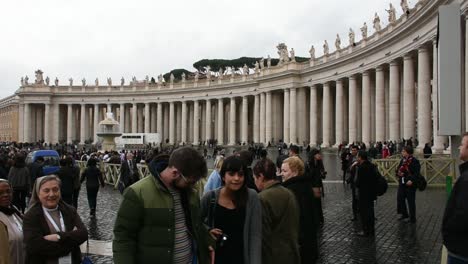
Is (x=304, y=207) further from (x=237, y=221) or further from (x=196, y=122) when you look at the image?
(x=196, y=122)

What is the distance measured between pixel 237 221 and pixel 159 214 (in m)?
0.95

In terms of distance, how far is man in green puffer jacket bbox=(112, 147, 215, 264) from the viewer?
4.14m

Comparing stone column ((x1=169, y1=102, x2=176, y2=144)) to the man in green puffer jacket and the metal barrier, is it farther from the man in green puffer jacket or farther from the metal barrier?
the man in green puffer jacket

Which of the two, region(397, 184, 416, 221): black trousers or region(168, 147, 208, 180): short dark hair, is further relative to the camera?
region(397, 184, 416, 221): black trousers

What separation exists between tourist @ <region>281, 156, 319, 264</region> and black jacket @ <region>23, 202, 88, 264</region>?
Answer: 2866mm

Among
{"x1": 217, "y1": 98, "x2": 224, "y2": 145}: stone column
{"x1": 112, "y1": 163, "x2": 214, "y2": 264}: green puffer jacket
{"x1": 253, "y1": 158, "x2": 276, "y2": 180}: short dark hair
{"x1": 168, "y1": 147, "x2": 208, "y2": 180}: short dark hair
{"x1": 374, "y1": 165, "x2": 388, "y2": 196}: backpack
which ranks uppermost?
{"x1": 217, "y1": 98, "x2": 224, "y2": 145}: stone column

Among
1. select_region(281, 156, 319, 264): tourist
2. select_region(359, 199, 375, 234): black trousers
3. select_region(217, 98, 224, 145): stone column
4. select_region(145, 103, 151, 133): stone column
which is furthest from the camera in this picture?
select_region(145, 103, 151, 133): stone column

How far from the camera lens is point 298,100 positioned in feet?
209

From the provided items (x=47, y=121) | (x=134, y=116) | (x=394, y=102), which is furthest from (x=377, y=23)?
(x=47, y=121)

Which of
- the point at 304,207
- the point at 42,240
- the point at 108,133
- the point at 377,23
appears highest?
the point at 377,23

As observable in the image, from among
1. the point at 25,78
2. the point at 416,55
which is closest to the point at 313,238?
the point at 416,55

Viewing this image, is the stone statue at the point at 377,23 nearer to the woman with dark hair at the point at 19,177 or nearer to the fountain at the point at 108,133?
the fountain at the point at 108,133

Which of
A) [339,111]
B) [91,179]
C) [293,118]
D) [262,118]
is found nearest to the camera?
[91,179]


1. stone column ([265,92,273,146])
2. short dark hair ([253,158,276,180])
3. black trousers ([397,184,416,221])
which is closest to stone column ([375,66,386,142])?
stone column ([265,92,273,146])
